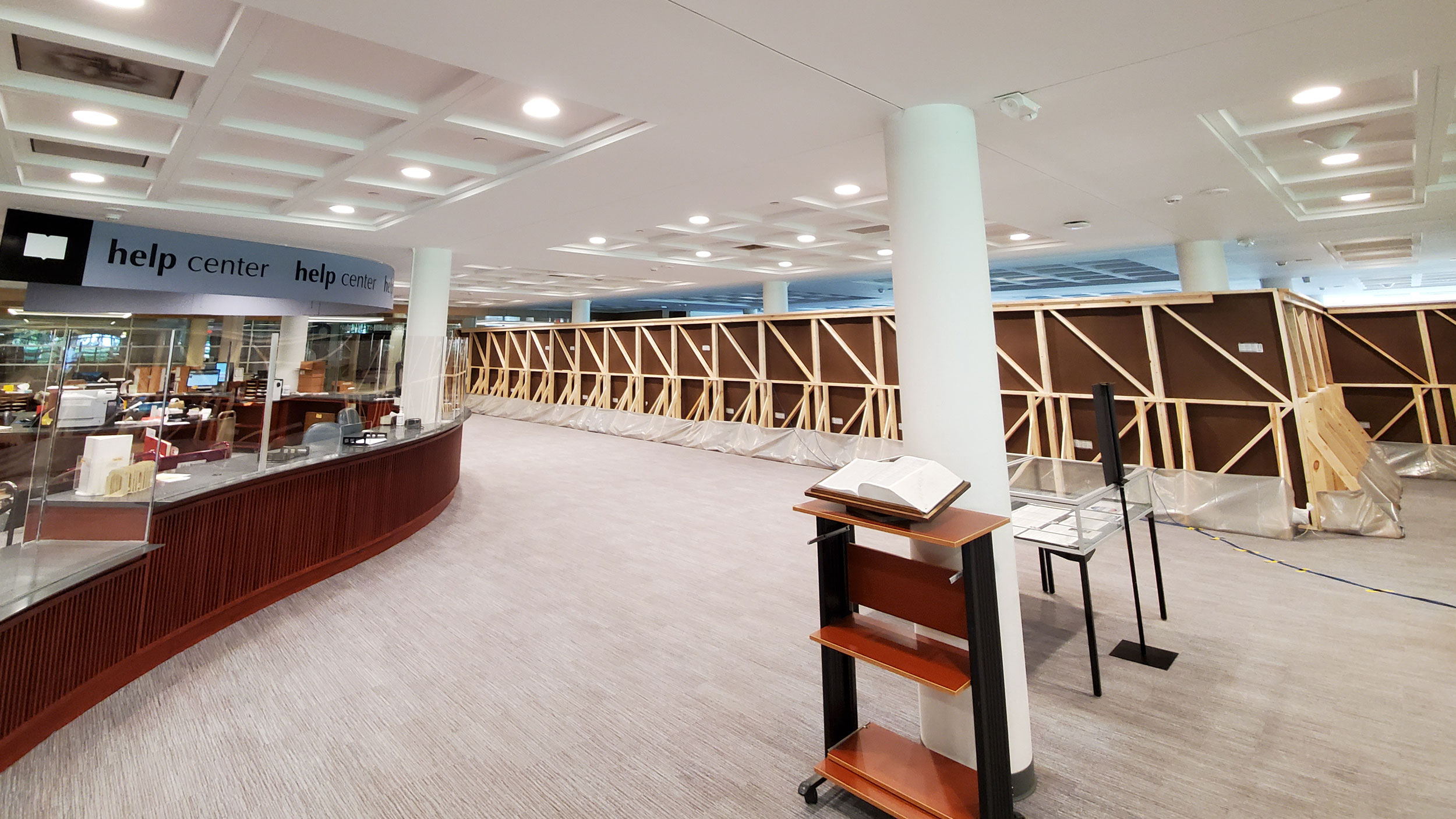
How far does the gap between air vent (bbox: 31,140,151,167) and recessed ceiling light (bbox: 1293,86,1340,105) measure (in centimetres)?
927

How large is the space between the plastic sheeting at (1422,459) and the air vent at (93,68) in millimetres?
14695

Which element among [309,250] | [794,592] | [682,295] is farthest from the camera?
[682,295]

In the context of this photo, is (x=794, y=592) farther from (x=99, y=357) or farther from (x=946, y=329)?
(x=99, y=357)

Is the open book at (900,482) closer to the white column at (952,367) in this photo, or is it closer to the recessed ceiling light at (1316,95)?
the white column at (952,367)

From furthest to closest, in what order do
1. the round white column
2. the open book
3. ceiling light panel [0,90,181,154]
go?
the round white column < ceiling light panel [0,90,181,154] < the open book

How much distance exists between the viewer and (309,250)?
807 cm

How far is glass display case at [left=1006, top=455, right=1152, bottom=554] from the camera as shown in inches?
119

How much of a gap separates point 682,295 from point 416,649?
13.7 meters

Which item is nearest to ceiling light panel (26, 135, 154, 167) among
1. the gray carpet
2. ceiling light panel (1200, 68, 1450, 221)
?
the gray carpet

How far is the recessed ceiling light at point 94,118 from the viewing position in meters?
3.88

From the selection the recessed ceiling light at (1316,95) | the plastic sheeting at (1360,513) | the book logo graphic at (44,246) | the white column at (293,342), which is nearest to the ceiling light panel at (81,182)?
the book logo graphic at (44,246)

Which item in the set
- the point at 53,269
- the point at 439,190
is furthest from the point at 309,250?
the point at 439,190

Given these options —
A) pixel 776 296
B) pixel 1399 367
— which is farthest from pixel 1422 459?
pixel 776 296

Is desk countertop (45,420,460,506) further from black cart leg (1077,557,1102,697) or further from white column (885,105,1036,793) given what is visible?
black cart leg (1077,557,1102,697)
